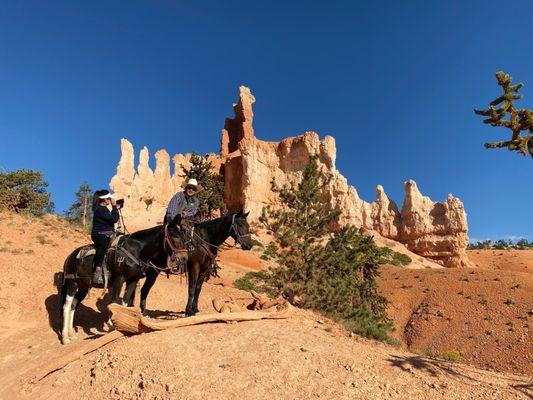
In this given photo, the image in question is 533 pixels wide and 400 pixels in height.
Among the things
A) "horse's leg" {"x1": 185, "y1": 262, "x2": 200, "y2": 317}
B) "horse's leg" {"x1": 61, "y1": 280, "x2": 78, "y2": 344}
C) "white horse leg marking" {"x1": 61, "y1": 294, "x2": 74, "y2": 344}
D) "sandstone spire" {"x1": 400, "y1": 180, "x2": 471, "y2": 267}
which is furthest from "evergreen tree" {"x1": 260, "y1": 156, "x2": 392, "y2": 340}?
"sandstone spire" {"x1": 400, "y1": 180, "x2": 471, "y2": 267}

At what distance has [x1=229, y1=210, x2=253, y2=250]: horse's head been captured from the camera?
9.13m

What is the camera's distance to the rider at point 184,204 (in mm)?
9227

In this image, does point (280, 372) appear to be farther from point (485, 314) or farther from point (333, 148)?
point (333, 148)

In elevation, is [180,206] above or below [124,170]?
below

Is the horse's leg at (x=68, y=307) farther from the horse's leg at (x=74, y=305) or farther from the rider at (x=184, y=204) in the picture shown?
the rider at (x=184, y=204)

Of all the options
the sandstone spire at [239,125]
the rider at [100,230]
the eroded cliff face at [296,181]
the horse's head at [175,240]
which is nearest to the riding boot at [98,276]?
the rider at [100,230]

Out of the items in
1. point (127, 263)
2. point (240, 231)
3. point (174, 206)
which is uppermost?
point (174, 206)

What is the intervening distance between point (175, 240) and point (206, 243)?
33.4 inches

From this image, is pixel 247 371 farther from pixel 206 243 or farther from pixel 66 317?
pixel 66 317

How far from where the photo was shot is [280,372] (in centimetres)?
575

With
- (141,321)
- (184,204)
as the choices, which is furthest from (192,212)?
(141,321)

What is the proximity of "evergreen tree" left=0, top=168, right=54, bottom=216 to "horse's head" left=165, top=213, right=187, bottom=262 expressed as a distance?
25.9 m

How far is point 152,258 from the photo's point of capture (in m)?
9.35

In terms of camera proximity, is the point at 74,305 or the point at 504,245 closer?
the point at 74,305
